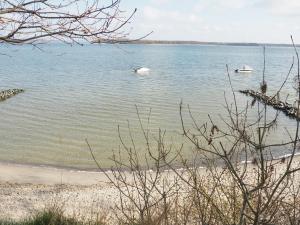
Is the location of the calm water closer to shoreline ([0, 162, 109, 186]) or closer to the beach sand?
shoreline ([0, 162, 109, 186])

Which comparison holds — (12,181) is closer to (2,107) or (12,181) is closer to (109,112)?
(109,112)

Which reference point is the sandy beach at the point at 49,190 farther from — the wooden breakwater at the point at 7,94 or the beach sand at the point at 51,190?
the wooden breakwater at the point at 7,94

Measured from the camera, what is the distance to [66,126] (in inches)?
1027

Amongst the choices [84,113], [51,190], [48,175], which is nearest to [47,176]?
[48,175]

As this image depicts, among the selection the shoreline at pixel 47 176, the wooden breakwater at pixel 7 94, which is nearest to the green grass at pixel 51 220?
the shoreline at pixel 47 176

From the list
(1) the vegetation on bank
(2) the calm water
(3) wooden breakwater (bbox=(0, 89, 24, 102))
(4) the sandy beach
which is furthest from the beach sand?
(3) wooden breakwater (bbox=(0, 89, 24, 102))

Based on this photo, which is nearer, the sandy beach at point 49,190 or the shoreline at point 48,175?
the sandy beach at point 49,190

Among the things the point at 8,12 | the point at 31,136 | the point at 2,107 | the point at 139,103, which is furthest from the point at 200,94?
the point at 8,12

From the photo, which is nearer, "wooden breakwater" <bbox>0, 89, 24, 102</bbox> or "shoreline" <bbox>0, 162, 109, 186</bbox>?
"shoreline" <bbox>0, 162, 109, 186</bbox>

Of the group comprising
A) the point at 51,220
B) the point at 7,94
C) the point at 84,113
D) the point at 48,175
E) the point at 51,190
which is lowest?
the point at 48,175

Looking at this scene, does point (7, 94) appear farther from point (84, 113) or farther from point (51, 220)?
point (51, 220)

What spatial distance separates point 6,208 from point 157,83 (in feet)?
133

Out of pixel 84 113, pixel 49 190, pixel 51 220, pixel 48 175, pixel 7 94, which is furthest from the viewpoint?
pixel 7 94

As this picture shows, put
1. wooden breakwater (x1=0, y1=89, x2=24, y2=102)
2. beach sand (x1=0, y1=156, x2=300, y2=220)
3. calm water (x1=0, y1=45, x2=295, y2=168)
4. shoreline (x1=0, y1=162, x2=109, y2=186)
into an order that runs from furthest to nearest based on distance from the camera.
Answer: wooden breakwater (x1=0, y1=89, x2=24, y2=102), calm water (x1=0, y1=45, x2=295, y2=168), shoreline (x1=0, y1=162, x2=109, y2=186), beach sand (x1=0, y1=156, x2=300, y2=220)
